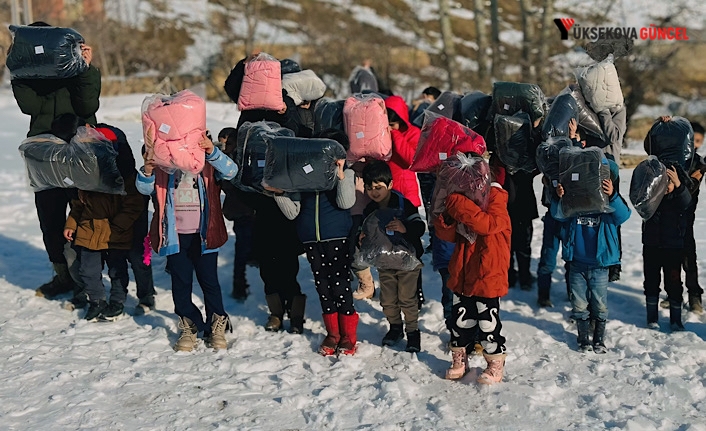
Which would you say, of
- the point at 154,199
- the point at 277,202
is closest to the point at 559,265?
the point at 277,202

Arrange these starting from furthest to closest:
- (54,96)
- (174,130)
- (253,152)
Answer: (54,96) < (253,152) < (174,130)

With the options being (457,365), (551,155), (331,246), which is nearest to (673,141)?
(551,155)

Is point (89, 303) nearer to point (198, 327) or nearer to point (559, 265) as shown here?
point (198, 327)

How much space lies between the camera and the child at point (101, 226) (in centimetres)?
Result: 540

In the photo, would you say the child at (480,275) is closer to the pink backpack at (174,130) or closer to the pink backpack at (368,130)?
the pink backpack at (368,130)

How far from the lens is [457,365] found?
459cm

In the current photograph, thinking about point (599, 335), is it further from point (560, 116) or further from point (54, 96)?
point (54, 96)

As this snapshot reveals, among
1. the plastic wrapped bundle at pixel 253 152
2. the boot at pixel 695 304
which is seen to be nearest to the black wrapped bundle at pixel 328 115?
the plastic wrapped bundle at pixel 253 152

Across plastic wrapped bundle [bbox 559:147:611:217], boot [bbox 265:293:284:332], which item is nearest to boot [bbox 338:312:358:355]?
boot [bbox 265:293:284:332]

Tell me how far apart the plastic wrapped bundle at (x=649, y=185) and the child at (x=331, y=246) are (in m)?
1.96

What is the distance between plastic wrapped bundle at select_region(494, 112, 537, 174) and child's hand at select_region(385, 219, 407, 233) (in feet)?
4.11

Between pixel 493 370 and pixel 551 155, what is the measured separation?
1.55m

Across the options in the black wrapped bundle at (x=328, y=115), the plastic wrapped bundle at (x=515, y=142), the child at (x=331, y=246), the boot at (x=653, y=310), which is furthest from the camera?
the black wrapped bundle at (x=328, y=115)

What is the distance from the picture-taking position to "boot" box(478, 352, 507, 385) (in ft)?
14.6
